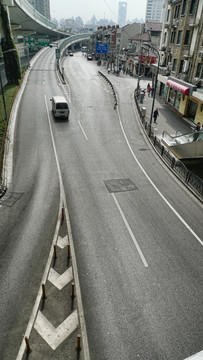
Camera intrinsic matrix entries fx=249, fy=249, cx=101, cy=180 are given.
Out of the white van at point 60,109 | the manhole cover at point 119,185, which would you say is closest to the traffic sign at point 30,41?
the white van at point 60,109

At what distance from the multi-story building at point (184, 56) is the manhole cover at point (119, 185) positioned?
16.6 m

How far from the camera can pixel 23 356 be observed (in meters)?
7.57

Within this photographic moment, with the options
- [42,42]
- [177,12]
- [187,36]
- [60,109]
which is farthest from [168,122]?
[42,42]

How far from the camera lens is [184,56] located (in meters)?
33.4

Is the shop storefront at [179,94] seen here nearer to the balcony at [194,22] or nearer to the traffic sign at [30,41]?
the balcony at [194,22]

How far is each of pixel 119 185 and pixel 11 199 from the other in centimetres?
754

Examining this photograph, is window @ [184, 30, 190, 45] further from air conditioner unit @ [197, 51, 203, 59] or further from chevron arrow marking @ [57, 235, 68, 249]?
chevron arrow marking @ [57, 235, 68, 249]

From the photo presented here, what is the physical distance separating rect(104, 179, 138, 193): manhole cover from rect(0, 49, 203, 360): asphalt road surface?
77 millimetres

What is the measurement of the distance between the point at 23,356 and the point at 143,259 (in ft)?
20.3

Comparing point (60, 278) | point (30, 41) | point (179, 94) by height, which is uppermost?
point (30, 41)

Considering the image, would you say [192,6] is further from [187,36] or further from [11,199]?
[11,199]

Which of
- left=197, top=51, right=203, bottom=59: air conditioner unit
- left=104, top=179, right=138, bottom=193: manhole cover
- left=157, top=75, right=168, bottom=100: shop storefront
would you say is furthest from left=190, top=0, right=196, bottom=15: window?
left=104, top=179, right=138, bottom=193: manhole cover

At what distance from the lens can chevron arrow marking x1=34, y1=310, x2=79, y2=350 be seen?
26.7 ft

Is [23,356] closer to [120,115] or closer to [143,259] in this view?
[143,259]
